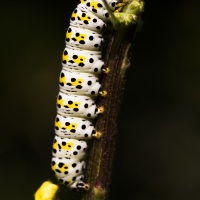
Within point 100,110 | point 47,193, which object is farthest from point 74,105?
point 47,193

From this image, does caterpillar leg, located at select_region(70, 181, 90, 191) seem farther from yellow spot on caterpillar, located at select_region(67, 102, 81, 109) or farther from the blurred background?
the blurred background

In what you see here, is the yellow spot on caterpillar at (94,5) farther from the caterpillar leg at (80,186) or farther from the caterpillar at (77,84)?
the caterpillar leg at (80,186)

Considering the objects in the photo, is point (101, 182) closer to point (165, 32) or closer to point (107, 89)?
point (107, 89)

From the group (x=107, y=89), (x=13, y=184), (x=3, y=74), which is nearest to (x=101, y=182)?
(x=107, y=89)

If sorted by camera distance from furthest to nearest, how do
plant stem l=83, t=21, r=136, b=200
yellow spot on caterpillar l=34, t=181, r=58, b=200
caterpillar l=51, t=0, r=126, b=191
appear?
caterpillar l=51, t=0, r=126, b=191
yellow spot on caterpillar l=34, t=181, r=58, b=200
plant stem l=83, t=21, r=136, b=200

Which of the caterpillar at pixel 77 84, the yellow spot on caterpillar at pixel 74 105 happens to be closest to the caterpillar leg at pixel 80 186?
the caterpillar at pixel 77 84

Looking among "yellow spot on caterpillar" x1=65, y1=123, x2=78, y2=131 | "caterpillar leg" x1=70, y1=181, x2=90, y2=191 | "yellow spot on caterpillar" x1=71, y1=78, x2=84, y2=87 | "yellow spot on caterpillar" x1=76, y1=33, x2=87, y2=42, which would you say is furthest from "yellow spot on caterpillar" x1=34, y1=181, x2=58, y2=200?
"yellow spot on caterpillar" x1=76, y1=33, x2=87, y2=42
